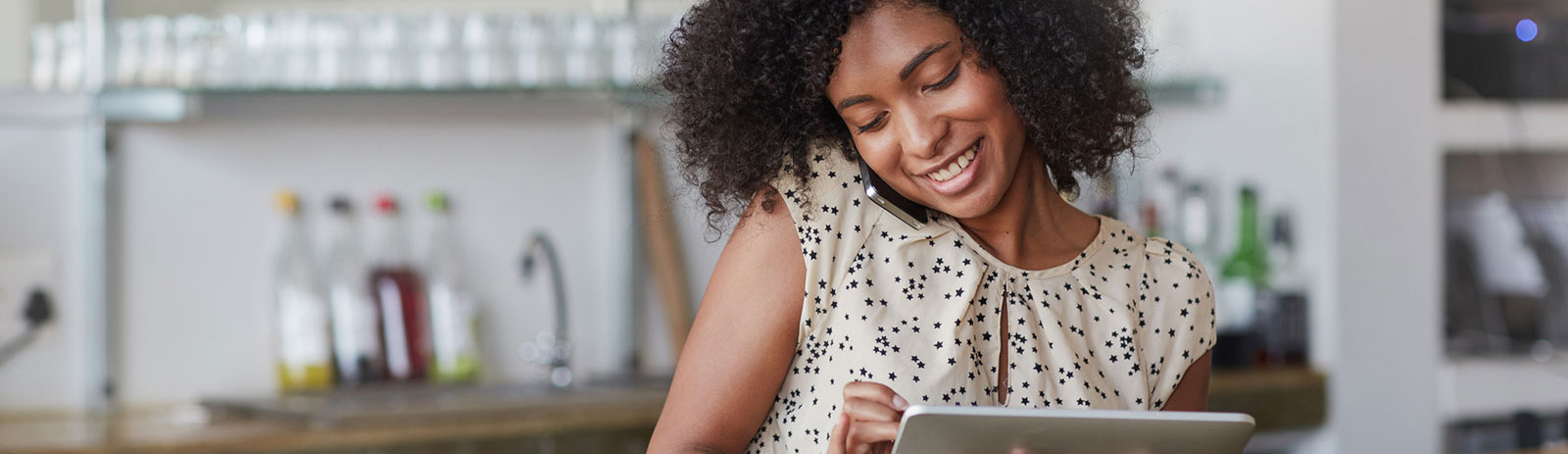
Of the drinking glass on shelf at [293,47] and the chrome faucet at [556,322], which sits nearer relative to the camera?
the drinking glass on shelf at [293,47]

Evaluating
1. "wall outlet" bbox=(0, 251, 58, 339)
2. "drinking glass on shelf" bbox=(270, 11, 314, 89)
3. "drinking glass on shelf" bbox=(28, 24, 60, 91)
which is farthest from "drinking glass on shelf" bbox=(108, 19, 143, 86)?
"wall outlet" bbox=(0, 251, 58, 339)

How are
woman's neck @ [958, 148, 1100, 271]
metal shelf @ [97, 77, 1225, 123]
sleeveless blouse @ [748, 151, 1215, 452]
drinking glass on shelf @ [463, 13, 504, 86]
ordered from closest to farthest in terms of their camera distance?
sleeveless blouse @ [748, 151, 1215, 452], woman's neck @ [958, 148, 1100, 271], metal shelf @ [97, 77, 1225, 123], drinking glass on shelf @ [463, 13, 504, 86]

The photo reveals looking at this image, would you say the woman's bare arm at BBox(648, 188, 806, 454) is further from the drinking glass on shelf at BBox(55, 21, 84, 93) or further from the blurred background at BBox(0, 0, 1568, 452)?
the drinking glass on shelf at BBox(55, 21, 84, 93)

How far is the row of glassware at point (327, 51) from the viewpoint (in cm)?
256

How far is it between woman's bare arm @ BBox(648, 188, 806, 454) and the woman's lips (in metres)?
0.12

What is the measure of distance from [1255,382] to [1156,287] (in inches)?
61.0

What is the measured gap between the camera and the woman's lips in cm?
111

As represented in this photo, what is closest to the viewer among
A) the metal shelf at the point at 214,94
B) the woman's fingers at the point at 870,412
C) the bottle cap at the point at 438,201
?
the woman's fingers at the point at 870,412

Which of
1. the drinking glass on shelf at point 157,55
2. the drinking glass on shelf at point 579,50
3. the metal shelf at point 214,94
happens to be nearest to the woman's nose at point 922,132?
the metal shelf at point 214,94

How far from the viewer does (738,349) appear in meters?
1.11

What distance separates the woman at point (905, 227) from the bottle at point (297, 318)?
5.31ft

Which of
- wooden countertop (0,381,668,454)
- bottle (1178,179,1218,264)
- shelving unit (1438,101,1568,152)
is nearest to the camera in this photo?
wooden countertop (0,381,668,454)

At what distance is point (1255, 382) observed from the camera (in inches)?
108

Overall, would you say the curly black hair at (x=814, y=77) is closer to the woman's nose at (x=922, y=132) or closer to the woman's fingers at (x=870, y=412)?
the woman's nose at (x=922, y=132)
